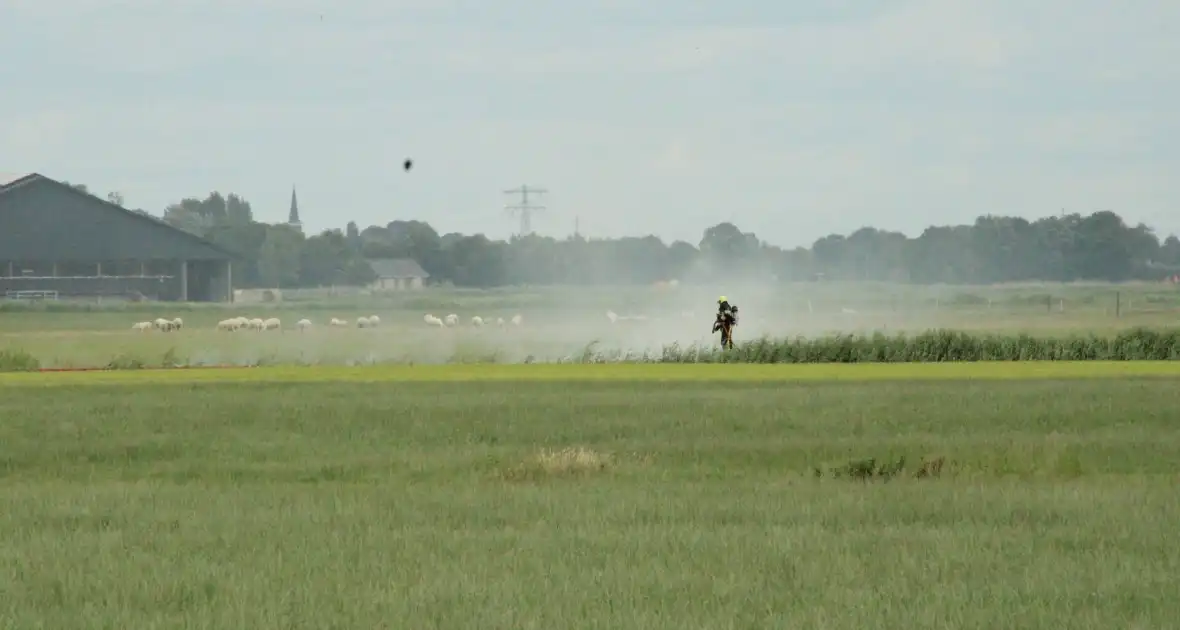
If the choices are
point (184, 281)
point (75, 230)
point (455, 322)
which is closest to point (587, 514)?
point (455, 322)

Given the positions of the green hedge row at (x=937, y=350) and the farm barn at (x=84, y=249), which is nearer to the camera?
the green hedge row at (x=937, y=350)

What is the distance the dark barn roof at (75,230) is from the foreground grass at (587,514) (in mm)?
70114

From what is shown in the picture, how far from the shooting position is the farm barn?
10025 cm

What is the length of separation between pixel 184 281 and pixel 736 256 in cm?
3645

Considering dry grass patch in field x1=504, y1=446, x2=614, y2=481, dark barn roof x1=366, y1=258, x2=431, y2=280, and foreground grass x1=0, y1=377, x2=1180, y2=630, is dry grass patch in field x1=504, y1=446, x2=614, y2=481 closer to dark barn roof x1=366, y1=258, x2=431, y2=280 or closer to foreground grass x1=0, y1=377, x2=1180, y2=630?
foreground grass x1=0, y1=377, x2=1180, y2=630

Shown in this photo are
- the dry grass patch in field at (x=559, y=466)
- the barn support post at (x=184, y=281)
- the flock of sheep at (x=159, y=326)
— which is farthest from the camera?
the barn support post at (x=184, y=281)

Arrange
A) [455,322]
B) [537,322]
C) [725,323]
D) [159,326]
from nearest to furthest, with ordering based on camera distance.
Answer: [725,323] < [159,326] < [537,322] < [455,322]

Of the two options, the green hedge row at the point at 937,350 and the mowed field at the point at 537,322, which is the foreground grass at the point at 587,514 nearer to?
the green hedge row at the point at 937,350

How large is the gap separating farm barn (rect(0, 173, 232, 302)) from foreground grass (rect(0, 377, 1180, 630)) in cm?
7025

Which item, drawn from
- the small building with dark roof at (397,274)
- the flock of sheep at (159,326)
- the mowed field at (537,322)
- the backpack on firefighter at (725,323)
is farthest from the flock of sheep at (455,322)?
the small building with dark roof at (397,274)

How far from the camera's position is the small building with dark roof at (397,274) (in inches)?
5285

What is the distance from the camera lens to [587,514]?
18047mm

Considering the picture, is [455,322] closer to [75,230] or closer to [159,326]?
[159,326]

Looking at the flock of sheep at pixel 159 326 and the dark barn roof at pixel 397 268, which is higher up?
the dark barn roof at pixel 397 268
